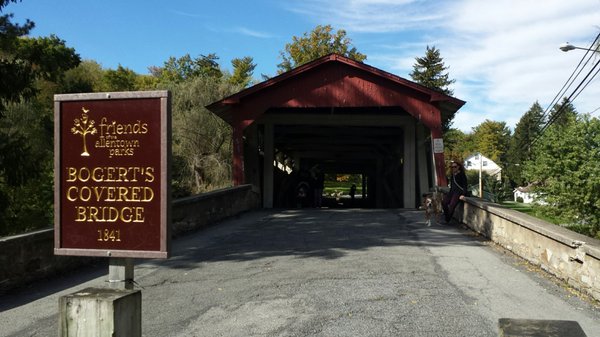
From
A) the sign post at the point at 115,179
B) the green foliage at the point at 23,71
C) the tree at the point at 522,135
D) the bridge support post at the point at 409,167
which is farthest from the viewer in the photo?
the tree at the point at 522,135

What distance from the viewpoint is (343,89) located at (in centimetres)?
1683

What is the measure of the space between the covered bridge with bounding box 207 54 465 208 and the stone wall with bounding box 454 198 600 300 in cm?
687

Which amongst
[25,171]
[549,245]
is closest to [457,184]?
[549,245]

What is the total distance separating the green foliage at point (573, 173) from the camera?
13.9 m

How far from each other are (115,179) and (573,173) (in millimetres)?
13658

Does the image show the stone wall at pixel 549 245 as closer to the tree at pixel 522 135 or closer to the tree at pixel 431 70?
the tree at pixel 431 70

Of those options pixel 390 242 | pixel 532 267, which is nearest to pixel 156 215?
pixel 532 267

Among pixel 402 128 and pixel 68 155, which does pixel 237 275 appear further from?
pixel 402 128

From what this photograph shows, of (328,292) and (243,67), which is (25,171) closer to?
(328,292)

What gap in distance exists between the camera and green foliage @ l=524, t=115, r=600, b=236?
13.9 meters

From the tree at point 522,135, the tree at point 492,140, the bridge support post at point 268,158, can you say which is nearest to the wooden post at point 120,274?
the bridge support post at point 268,158

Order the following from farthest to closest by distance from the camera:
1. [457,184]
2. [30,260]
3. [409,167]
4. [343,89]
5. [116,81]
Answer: [116,81]
[409,167]
[343,89]
[457,184]
[30,260]

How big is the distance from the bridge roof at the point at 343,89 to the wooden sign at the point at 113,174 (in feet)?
43.4

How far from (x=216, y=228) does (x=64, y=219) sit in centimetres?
845
